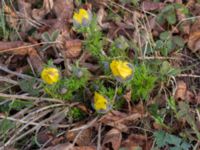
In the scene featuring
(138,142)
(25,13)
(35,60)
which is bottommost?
(138,142)

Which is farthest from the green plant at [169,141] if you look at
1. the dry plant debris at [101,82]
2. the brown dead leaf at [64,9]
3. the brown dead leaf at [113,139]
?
the brown dead leaf at [64,9]

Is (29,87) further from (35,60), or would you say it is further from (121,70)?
(121,70)

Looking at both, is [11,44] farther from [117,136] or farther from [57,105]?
[117,136]

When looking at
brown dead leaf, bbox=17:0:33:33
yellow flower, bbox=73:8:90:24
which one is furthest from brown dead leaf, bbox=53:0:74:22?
yellow flower, bbox=73:8:90:24

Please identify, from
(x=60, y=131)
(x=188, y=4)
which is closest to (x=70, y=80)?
(x=60, y=131)

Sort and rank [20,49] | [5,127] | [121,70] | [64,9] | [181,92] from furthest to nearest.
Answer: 1. [64,9]
2. [20,49]
3. [181,92]
4. [5,127]
5. [121,70]

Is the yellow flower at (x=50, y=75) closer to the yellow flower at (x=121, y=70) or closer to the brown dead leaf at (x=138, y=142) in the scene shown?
the yellow flower at (x=121, y=70)

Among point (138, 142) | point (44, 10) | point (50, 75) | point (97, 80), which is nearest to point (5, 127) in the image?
point (50, 75)

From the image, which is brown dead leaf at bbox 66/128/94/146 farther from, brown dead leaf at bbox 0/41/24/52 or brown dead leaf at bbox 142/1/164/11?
brown dead leaf at bbox 142/1/164/11
